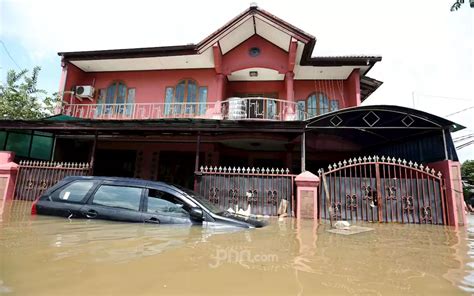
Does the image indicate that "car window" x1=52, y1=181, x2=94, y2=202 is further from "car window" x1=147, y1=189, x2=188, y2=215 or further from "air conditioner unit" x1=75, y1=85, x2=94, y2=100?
"air conditioner unit" x1=75, y1=85, x2=94, y2=100

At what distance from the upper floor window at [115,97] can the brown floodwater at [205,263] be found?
408 inches

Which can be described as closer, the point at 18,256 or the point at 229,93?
the point at 18,256

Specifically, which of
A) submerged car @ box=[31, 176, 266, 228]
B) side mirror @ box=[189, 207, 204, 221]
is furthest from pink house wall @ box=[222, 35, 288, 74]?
side mirror @ box=[189, 207, 204, 221]

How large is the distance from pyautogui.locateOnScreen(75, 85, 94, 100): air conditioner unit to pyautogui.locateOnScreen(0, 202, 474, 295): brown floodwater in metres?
10.9

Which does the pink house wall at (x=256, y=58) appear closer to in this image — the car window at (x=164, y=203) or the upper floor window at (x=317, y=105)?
the upper floor window at (x=317, y=105)

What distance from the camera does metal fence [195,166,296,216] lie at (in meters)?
8.43

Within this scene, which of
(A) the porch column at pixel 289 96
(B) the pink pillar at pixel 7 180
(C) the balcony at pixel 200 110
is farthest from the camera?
(C) the balcony at pixel 200 110

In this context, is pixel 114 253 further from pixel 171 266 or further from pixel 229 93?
pixel 229 93

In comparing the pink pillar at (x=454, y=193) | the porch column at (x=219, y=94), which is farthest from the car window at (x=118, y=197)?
the pink pillar at (x=454, y=193)

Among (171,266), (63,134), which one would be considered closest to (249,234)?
(171,266)

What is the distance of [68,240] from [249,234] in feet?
8.06

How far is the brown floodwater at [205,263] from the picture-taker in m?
2.07

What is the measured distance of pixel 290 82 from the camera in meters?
12.2

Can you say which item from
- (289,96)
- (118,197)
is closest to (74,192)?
(118,197)
